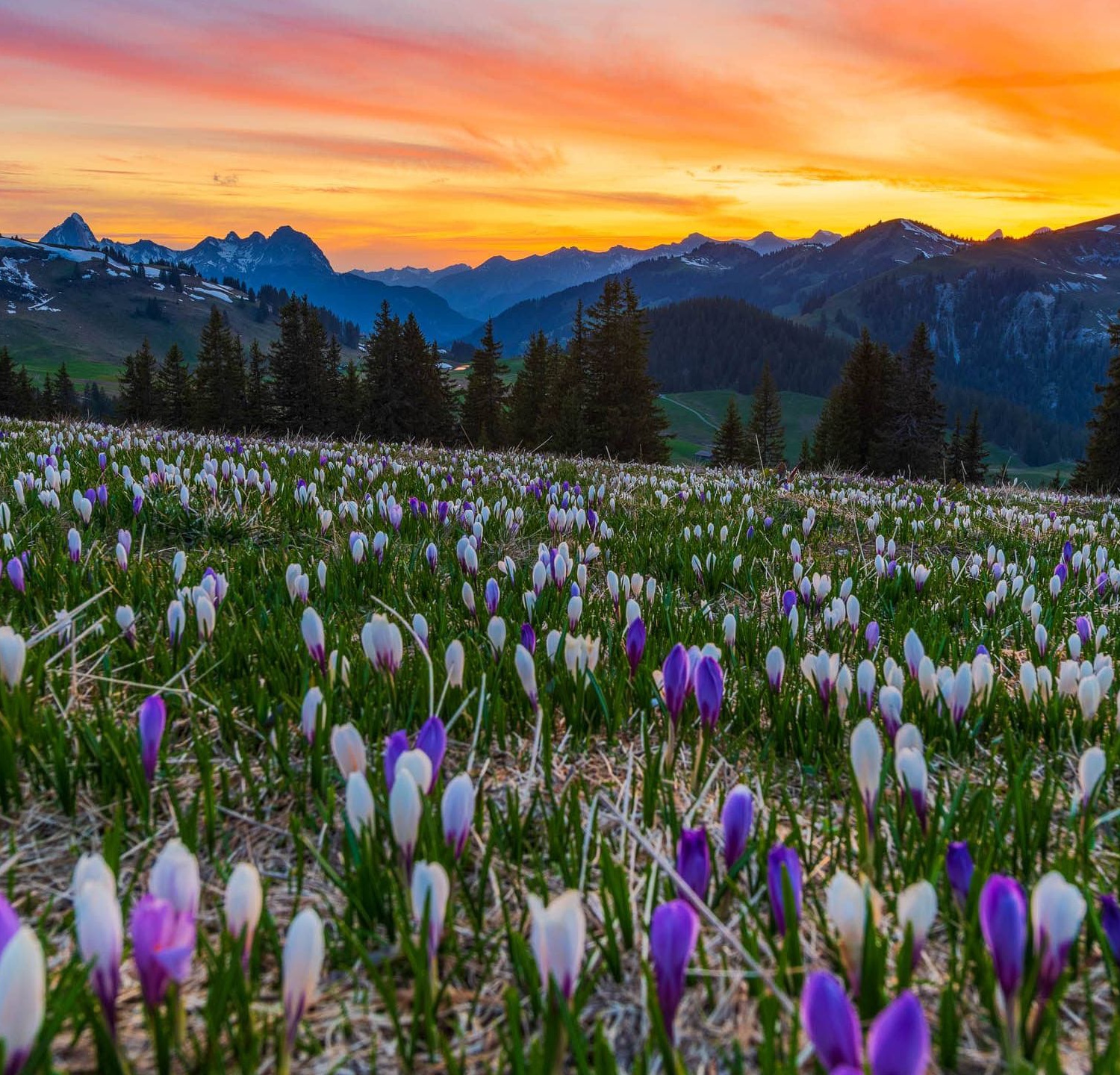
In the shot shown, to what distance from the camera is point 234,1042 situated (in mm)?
1274

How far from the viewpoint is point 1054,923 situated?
1.28 meters

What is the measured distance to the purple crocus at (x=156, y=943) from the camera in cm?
117

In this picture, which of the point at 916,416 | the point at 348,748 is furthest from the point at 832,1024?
the point at 916,416

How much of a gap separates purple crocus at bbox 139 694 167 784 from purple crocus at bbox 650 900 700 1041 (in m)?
1.33

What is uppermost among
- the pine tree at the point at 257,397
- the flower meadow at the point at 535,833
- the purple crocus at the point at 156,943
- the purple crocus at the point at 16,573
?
the pine tree at the point at 257,397

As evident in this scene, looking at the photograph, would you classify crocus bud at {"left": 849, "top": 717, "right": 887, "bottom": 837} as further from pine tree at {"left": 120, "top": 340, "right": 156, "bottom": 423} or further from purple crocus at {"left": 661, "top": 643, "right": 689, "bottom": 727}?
pine tree at {"left": 120, "top": 340, "right": 156, "bottom": 423}

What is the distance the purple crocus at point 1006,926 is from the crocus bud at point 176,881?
1239 millimetres

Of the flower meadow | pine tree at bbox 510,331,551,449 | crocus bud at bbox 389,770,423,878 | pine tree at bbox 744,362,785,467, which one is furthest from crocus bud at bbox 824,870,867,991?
pine tree at bbox 744,362,785,467

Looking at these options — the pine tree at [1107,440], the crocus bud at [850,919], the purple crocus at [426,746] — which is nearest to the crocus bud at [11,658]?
the purple crocus at [426,746]

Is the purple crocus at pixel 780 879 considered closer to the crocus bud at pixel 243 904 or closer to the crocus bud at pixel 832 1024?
the crocus bud at pixel 832 1024

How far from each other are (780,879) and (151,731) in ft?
4.93

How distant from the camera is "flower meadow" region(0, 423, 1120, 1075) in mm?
1258

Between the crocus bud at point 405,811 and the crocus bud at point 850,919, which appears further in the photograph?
the crocus bud at point 405,811

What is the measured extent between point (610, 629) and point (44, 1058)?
2757 millimetres
